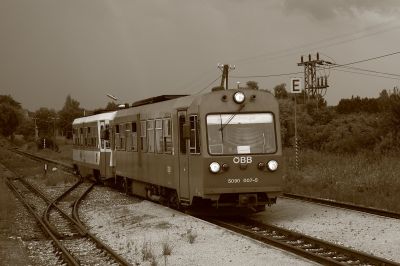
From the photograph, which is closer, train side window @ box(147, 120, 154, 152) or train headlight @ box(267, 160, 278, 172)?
train headlight @ box(267, 160, 278, 172)

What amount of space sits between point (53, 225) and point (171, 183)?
308cm

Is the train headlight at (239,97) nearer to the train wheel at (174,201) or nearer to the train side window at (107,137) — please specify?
the train wheel at (174,201)

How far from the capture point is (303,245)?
1148 centimetres

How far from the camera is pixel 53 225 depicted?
15.7 meters

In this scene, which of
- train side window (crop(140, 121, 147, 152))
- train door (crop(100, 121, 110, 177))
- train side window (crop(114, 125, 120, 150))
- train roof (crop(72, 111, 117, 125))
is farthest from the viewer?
train door (crop(100, 121, 110, 177))

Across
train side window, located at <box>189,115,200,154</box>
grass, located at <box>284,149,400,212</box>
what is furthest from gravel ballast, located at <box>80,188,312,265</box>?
grass, located at <box>284,149,400,212</box>

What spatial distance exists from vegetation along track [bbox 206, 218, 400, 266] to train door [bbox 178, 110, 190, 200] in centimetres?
109

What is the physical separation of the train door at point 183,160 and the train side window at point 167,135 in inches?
28.0

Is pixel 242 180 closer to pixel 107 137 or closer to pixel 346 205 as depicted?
pixel 346 205

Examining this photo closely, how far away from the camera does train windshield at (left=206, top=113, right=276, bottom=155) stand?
554 inches

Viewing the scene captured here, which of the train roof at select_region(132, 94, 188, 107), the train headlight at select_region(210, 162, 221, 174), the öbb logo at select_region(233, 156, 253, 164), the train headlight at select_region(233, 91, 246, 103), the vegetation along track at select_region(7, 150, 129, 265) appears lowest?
the vegetation along track at select_region(7, 150, 129, 265)

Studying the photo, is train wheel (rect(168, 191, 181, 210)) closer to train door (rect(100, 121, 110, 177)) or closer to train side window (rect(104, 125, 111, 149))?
train side window (rect(104, 125, 111, 149))

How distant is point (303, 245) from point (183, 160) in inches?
177

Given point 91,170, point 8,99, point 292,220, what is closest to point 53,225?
point 292,220
